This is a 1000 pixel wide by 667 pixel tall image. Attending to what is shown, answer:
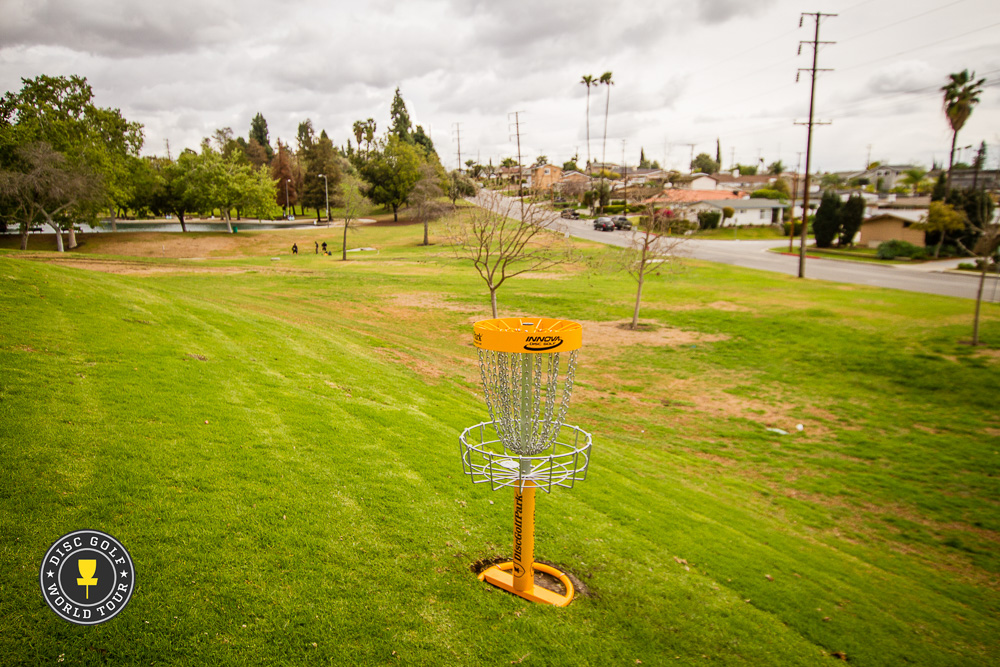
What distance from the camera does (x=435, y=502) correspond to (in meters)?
6.58

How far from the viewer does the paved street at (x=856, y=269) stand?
3193cm

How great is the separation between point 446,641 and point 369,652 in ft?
2.10

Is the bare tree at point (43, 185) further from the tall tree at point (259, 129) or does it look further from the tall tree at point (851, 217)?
the tall tree at point (259, 129)

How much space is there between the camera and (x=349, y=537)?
5.42 m

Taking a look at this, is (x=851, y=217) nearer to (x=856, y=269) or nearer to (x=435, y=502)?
(x=856, y=269)

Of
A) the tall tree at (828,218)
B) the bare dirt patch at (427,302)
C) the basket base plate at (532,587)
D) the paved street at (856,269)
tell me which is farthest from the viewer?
the tall tree at (828,218)

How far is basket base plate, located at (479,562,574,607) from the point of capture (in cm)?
505

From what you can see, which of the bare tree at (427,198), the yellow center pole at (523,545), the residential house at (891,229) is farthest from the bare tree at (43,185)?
the residential house at (891,229)

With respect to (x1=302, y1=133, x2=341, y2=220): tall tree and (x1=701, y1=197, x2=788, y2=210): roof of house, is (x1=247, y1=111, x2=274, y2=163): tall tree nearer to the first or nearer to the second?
(x1=302, y1=133, x2=341, y2=220): tall tree

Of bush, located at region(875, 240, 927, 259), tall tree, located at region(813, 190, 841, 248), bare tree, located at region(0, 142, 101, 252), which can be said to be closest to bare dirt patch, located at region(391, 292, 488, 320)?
bare tree, located at region(0, 142, 101, 252)

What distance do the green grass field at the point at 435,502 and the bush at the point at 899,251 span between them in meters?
37.4

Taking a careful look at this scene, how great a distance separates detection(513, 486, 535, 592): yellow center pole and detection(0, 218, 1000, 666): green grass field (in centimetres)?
25

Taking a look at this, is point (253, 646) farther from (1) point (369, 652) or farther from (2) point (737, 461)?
(2) point (737, 461)

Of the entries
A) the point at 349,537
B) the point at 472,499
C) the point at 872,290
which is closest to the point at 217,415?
the point at 349,537
